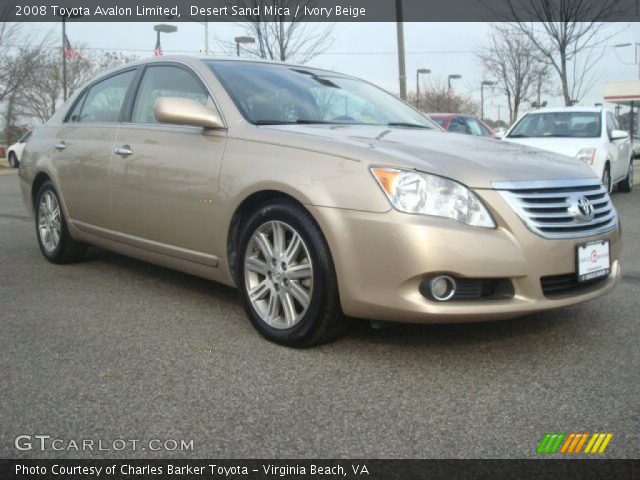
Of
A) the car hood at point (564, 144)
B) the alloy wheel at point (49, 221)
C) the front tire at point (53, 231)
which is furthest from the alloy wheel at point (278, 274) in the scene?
the car hood at point (564, 144)

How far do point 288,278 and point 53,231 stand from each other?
2.92 metres

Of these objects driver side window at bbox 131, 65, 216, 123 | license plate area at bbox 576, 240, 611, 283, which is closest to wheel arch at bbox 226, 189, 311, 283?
driver side window at bbox 131, 65, 216, 123

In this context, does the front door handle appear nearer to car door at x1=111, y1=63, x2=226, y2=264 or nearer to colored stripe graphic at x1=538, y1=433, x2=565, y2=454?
car door at x1=111, y1=63, x2=226, y2=264

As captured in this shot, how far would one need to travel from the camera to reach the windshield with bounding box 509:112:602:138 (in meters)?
10.2

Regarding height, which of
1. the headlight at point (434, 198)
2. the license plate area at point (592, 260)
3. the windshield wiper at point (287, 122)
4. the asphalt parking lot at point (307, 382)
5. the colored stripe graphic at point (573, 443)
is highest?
the windshield wiper at point (287, 122)

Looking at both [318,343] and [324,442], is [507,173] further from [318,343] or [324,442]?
[324,442]

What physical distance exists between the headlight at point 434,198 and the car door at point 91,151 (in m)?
2.36

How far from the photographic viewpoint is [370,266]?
3033mm

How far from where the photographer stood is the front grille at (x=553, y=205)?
307cm

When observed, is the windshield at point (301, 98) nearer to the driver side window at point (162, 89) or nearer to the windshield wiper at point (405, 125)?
the windshield wiper at point (405, 125)

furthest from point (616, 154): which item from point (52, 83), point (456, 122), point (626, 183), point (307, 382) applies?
point (52, 83)

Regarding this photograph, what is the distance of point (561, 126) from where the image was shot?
10.4 m

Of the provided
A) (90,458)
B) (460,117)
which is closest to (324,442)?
(90,458)
